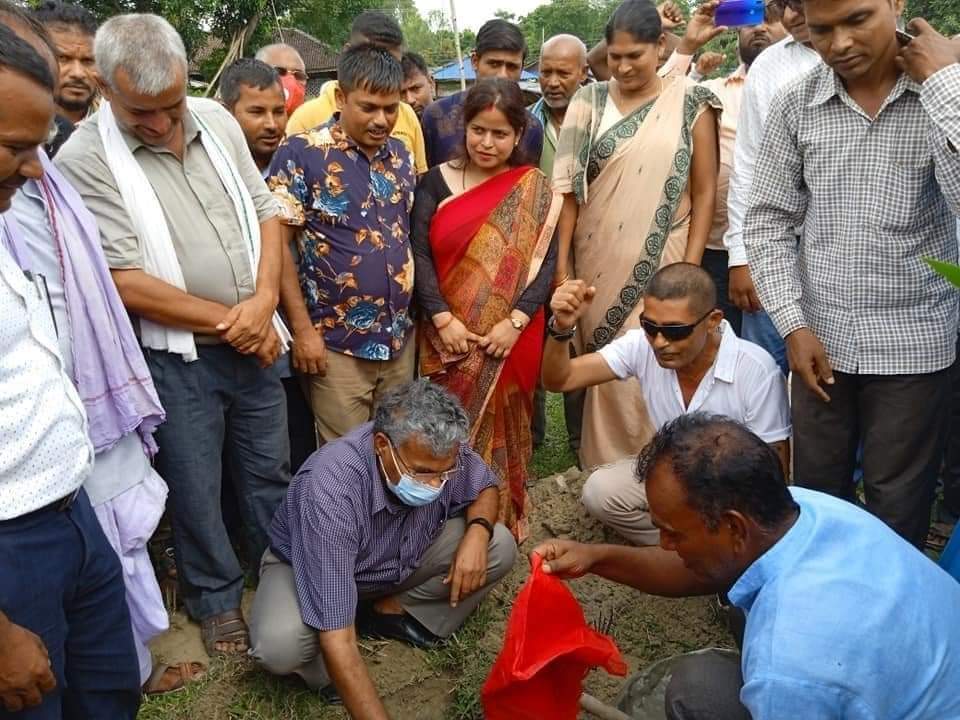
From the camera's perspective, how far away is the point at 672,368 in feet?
9.44

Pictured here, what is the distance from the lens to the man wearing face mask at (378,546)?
8.07 feet

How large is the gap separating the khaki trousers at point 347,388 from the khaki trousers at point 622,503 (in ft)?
2.95

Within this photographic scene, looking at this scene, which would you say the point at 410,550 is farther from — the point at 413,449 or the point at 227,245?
the point at 227,245

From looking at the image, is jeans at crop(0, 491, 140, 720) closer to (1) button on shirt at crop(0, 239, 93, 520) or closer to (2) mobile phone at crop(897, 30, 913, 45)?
(1) button on shirt at crop(0, 239, 93, 520)

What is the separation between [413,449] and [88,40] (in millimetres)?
2138

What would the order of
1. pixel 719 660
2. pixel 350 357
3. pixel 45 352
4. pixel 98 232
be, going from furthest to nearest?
1. pixel 350 357
2. pixel 98 232
3. pixel 719 660
4. pixel 45 352

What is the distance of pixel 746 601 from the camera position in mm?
1698

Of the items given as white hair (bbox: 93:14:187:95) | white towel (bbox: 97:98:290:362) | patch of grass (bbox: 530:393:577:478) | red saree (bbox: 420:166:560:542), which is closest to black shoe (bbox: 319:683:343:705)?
red saree (bbox: 420:166:560:542)

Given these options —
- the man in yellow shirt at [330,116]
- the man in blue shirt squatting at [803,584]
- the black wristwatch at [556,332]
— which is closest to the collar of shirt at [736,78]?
the man in yellow shirt at [330,116]

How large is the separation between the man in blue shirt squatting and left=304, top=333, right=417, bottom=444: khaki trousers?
1631 mm

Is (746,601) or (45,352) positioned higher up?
(45,352)

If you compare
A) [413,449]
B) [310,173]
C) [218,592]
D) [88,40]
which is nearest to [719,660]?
[413,449]

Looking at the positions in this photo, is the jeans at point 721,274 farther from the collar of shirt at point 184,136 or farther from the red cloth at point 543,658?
the collar of shirt at point 184,136

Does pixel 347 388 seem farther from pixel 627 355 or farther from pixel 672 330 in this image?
pixel 672 330
